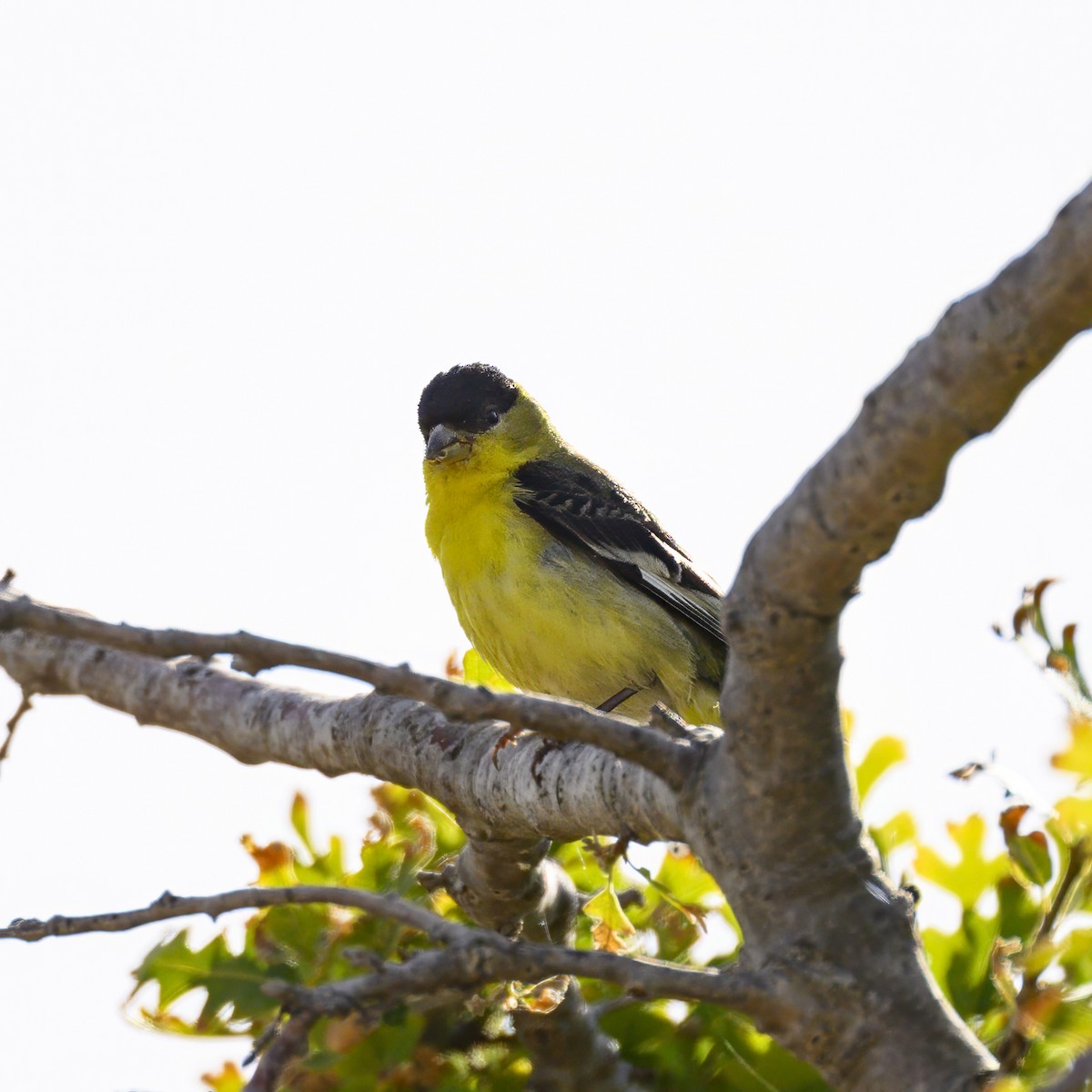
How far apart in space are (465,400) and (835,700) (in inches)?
182

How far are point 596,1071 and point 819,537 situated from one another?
1.63 meters

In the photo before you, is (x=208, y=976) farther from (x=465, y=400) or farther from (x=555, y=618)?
(x=465, y=400)

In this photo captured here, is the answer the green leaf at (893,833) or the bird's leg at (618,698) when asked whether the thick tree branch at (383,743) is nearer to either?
the green leaf at (893,833)

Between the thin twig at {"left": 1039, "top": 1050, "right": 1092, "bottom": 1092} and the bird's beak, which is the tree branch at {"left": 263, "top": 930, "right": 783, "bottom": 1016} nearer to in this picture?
the thin twig at {"left": 1039, "top": 1050, "right": 1092, "bottom": 1092}

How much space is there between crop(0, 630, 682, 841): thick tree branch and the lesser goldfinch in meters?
1.45

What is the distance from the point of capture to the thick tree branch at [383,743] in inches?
128

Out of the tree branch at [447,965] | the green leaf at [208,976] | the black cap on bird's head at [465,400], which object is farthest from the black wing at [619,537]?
the tree branch at [447,965]

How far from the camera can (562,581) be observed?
5867mm

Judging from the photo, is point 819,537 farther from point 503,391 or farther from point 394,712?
point 503,391

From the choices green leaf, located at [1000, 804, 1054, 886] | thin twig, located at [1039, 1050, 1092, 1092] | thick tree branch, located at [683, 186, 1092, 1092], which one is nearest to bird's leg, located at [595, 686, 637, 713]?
thick tree branch, located at [683, 186, 1092, 1092]

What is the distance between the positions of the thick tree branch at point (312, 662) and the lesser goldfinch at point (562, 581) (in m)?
3.38

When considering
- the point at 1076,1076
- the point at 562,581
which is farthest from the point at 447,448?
the point at 1076,1076

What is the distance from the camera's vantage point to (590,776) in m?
3.29

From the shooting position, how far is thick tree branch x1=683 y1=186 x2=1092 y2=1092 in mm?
1972
